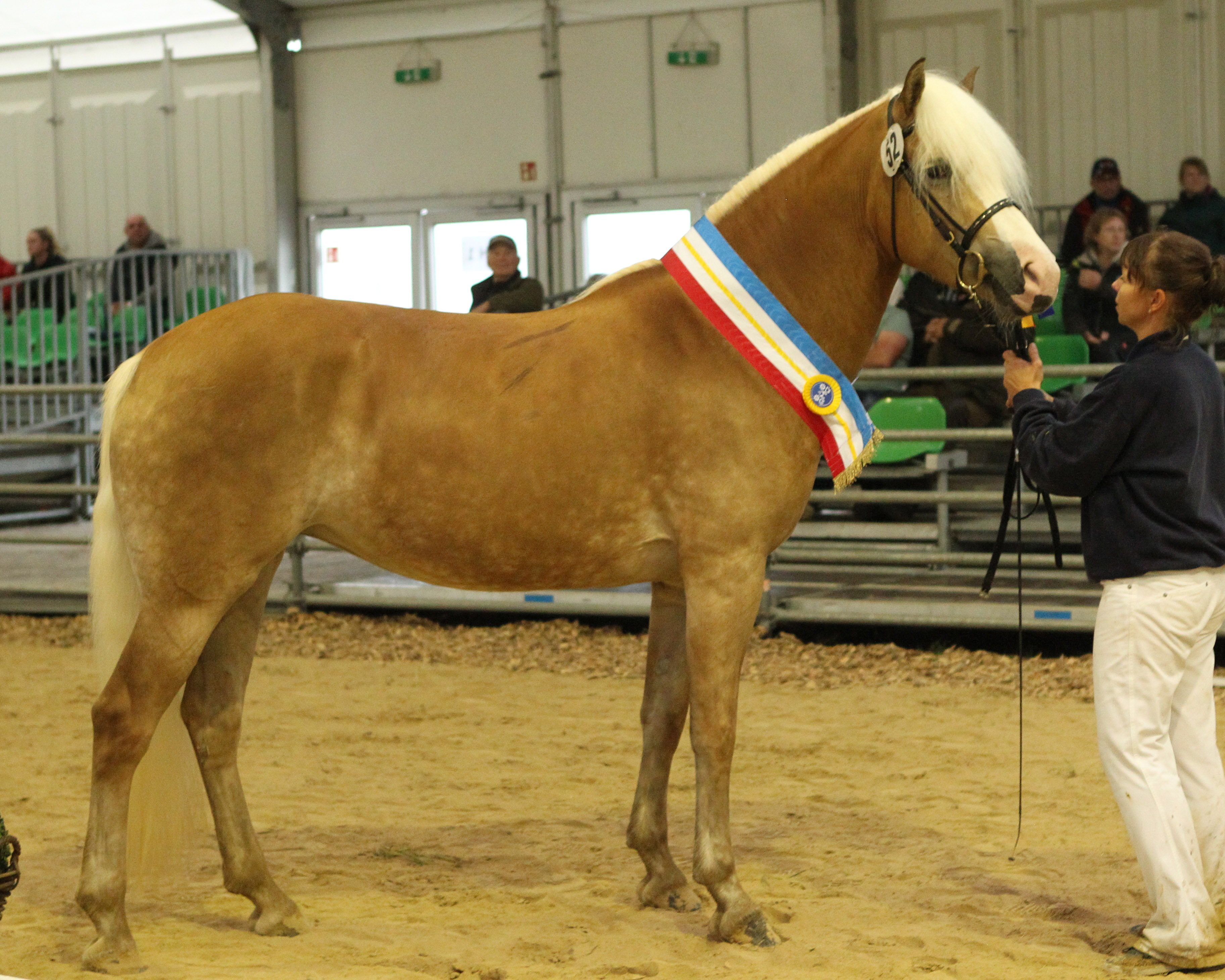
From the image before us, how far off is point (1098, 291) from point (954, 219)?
5411 millimetres

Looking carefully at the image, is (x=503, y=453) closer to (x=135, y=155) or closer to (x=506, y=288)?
(x=506, y=288)

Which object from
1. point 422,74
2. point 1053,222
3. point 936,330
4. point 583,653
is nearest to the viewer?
point 583,653

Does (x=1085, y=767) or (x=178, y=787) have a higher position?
(x=178, y=787)

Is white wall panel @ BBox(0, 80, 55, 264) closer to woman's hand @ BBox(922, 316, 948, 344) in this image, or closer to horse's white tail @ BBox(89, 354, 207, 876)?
woman's hand @ BBox(922, 316, 948, 344)

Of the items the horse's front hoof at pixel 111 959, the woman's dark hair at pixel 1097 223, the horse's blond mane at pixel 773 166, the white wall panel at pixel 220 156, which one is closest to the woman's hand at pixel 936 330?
the woman's dark hair at pixel 1097 223

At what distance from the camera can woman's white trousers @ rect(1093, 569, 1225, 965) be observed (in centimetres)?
284

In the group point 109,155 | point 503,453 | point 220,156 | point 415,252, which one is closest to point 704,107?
point 415,252

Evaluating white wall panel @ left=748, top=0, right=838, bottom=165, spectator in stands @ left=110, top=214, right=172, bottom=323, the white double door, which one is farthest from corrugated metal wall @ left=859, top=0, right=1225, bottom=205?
spectator in stands @ left=110, top=214, right=172, bottom=323

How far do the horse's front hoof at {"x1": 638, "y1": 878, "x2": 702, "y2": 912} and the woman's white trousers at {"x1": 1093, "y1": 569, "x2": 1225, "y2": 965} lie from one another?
1.07 m

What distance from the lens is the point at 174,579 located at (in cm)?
301

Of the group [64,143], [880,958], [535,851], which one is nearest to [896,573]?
[535,851]

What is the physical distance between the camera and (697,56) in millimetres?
11023

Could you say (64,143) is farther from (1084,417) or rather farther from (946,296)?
(1084,417)

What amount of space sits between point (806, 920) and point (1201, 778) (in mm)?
976
